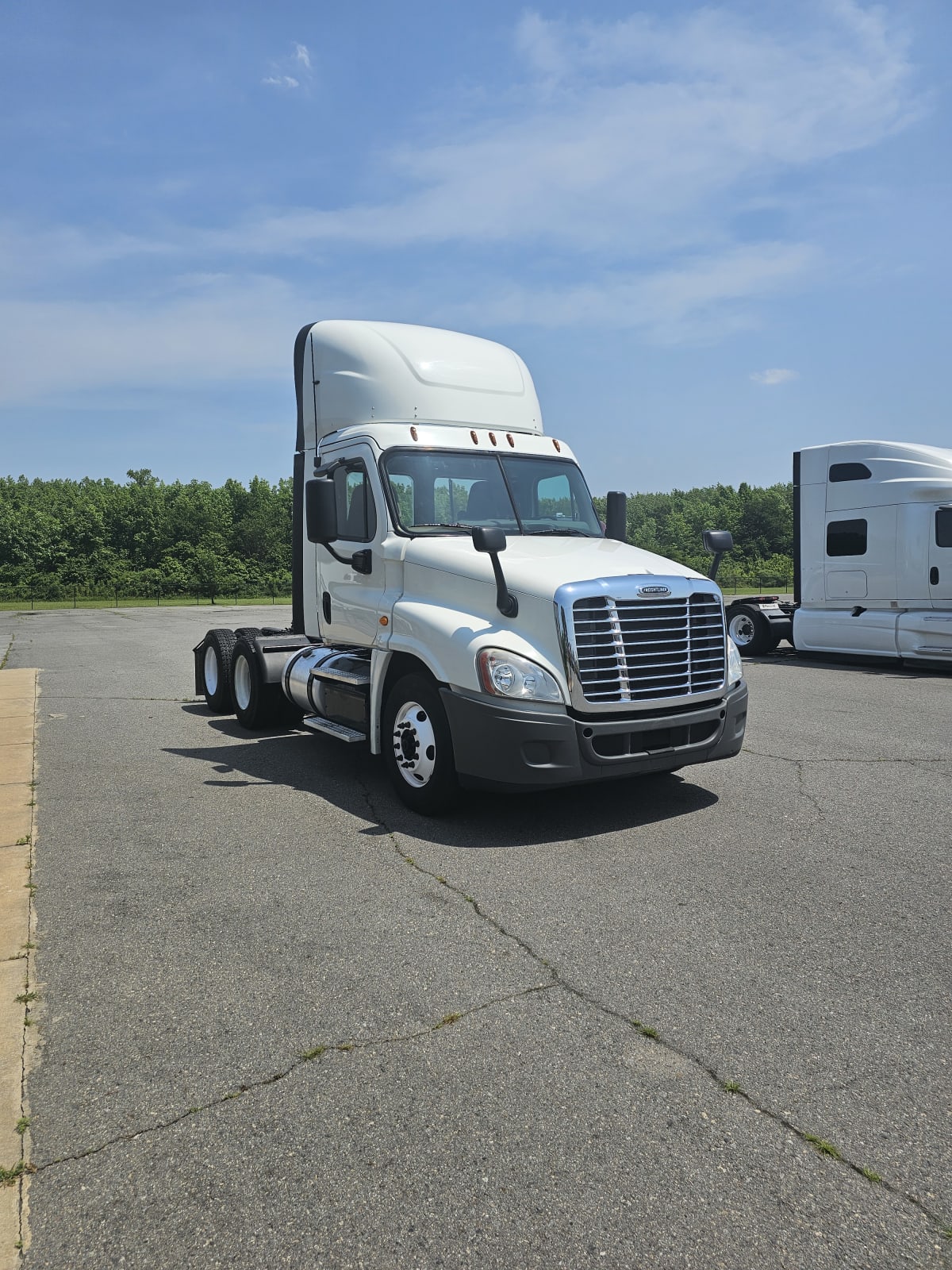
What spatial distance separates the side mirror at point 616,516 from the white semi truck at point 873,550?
8228 mm

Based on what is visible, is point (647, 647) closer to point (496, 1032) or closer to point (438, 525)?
point (438, 525)

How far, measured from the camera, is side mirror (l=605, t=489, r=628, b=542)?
8.08 m

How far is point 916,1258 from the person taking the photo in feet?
7.64

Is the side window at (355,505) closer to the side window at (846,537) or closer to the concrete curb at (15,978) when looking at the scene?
the concrete curb at (15,978)

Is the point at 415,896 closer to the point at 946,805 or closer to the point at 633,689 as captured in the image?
the point at 633,689

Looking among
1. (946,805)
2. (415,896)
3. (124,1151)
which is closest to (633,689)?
(415,896)

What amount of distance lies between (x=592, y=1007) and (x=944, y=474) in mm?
13301

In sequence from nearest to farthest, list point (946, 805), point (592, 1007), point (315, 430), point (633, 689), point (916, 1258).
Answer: point (916, 1258) → point (592, 1007) → point (633, 689) → point (946, 805) → point (315, 430)

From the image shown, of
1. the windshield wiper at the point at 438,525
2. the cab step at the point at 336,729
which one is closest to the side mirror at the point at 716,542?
the windshield wiper at the point at 438,525

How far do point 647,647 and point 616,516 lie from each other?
7.85ft

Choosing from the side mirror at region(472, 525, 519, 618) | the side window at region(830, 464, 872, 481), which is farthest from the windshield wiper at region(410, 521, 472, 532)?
the side window at region(830, 464, 872, 481)

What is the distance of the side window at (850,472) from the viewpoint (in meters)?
15.2

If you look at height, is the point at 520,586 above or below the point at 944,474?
below

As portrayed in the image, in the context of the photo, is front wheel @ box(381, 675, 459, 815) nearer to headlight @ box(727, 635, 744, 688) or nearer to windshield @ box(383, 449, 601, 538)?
windshield @ box(383, 449, 601, 538)
